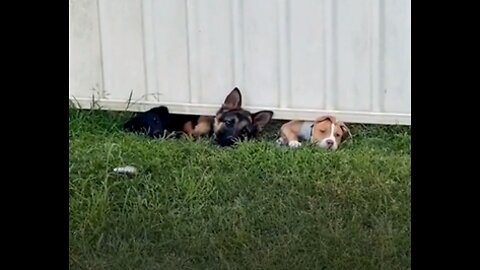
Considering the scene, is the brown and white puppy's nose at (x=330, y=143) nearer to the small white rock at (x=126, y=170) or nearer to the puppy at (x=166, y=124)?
the puppy at (x=166, y=124)

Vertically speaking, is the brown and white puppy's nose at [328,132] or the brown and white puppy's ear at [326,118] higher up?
the brown and white puppy's ear at [326,118]

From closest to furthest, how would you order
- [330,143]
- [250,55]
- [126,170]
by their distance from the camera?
[126,170]
[330,143]
[250,55]

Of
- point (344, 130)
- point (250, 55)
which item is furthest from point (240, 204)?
point (250, 55)

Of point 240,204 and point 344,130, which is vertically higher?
point 344,130

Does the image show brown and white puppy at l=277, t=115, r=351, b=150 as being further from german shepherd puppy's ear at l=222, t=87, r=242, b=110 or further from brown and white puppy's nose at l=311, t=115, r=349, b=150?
german shepherd puppy's ear at l=222, t=87, r=242, b=110

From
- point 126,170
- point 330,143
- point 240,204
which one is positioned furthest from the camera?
point 330,143

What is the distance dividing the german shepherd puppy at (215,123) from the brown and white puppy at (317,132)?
98mm

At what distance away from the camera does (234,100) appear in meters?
3.01

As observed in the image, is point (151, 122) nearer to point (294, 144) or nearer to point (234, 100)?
point (234, 100)

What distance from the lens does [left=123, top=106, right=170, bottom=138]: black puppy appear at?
2.98 m

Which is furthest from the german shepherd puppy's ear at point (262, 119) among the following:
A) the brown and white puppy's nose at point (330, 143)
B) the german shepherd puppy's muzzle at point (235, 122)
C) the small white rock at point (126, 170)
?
the small white rock at point (126, 170)

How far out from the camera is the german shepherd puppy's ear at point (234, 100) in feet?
9.86

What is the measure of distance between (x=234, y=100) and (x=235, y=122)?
0.36 ft
